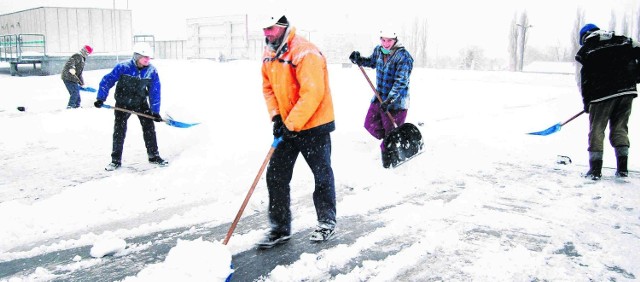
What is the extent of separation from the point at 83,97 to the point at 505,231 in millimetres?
12878

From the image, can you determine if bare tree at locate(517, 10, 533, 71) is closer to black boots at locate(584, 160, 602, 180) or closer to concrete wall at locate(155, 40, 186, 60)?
concrete wall at locate(155, 40, 186, 60)

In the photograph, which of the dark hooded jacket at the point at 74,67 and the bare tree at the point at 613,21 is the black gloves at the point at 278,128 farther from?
the bare tree at the point at 613,21

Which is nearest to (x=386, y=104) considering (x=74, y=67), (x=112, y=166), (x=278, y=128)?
(x=278, y=128)

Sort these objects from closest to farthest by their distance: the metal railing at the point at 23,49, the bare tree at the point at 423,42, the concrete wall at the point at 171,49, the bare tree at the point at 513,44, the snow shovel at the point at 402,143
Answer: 1. the snow shovel at the point at 402,143
2. the metal railing at the point at 23,49
3. the concrete wall at the point at 171,49
4. the bare tree at the point at 513,44
5. the bare tree at the point at 423,42

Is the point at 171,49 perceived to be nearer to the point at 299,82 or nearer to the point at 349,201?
the point at 349,201

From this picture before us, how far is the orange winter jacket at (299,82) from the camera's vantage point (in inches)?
129

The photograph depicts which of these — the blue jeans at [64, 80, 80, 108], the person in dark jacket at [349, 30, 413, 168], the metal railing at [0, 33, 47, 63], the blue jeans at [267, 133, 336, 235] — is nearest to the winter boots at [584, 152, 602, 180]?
the person in dark jacket at [349, 30, 413, 168]

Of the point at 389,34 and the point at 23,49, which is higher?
the point at 23,49

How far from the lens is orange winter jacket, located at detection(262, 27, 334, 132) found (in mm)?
3270

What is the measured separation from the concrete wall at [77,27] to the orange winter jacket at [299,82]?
73.8 ft

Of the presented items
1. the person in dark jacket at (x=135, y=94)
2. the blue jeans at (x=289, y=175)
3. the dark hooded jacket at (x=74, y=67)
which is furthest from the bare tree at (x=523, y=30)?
the blue jeans at (x=289, y=175)

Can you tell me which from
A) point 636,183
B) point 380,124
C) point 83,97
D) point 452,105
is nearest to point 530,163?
point 636,183

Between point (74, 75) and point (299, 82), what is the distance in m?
9.51

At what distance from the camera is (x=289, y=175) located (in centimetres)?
362
